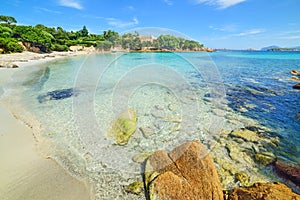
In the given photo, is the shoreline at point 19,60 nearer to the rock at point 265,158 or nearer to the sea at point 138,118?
the sea at point 138,118

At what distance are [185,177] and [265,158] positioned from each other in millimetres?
3123

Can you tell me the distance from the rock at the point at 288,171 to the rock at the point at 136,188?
3.63 meters

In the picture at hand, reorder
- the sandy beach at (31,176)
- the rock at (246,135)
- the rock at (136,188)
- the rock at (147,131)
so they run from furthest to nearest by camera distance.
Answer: the rock at (147,131) < the rock at (246,135) < the rock at (136,188) < the sandy beach at (31,176)

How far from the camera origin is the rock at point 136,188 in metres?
3.68

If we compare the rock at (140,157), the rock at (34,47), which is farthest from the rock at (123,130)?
the rock at (34,47)

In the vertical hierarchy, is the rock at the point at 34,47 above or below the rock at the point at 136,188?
above

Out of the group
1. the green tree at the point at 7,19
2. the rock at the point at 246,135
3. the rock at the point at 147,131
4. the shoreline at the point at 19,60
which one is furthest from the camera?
the green tree at the point at 7,19

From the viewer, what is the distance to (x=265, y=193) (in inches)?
117

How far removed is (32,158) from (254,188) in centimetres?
542

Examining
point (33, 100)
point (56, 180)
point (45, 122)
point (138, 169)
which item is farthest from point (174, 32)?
point (33, 100)

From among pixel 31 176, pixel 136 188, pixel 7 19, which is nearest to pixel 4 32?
pixel 7 19

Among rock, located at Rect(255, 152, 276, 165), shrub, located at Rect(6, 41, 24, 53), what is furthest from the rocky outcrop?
shrub, located at Rect(6, 41, 24, 53)

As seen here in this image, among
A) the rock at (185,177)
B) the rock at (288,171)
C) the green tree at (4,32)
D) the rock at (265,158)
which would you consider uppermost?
the green tree at (4,32)

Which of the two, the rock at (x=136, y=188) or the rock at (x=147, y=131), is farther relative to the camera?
the rock at (x=147, y=131)
